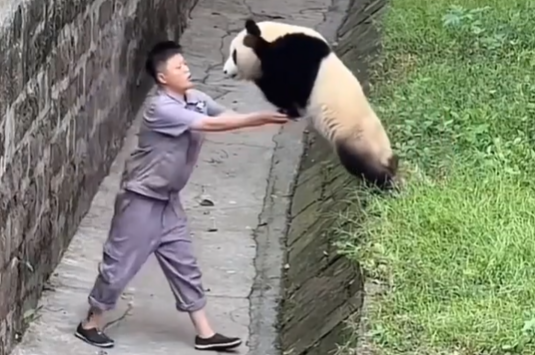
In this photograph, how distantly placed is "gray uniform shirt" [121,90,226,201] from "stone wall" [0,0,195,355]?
1.60 ft

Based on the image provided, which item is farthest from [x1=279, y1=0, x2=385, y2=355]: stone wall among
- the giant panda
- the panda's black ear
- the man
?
the panda's black ear

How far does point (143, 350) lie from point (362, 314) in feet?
3.87

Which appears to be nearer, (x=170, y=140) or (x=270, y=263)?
(x=170, y=140)

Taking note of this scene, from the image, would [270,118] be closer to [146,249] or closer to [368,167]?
[146,249]

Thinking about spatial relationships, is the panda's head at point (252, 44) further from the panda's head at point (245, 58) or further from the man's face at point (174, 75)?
the man's face at point (174, 75)

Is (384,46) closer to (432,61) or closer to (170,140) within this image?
(432,61)

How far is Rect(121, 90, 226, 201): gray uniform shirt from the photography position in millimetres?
5570

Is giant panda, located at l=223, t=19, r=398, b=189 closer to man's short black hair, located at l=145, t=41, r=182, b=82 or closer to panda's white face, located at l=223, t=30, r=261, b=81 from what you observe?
panda's white face, located at l=223, t=30, r=261, b=81

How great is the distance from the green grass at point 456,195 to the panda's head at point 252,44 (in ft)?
2.84

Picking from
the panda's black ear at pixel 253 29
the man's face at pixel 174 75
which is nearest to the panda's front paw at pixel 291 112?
the panda's black ear at pixel 253 29

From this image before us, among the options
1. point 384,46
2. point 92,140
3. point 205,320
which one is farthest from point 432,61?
point 205,320

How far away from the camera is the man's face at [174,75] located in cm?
562

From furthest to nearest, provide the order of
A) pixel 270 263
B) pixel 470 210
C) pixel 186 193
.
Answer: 1. pixel 186 193
2. pixel 270 263
3. pixel 470 210

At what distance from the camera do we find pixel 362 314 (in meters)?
5.18
